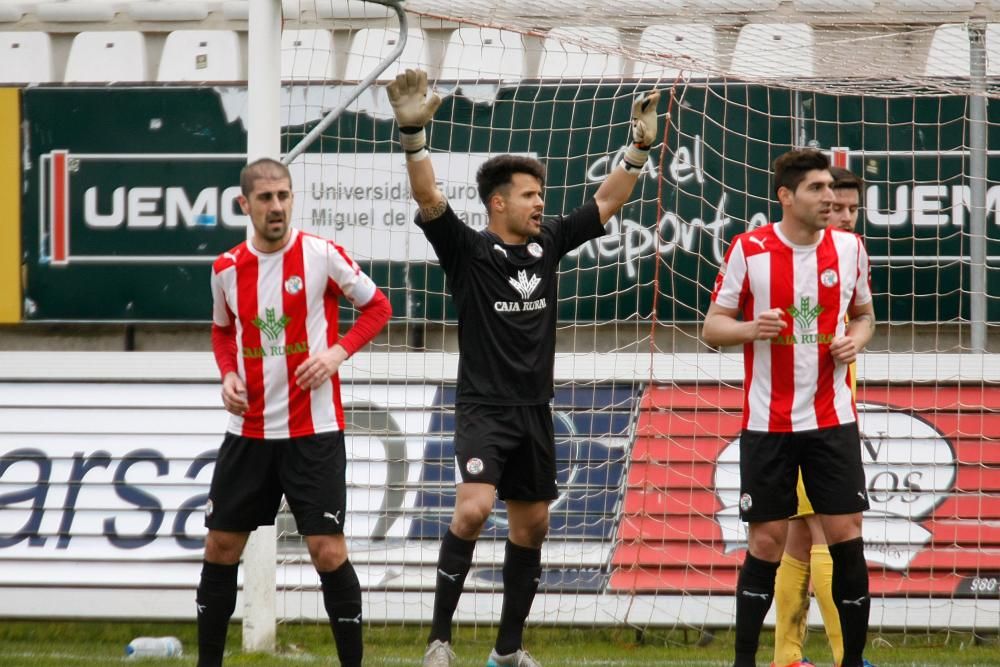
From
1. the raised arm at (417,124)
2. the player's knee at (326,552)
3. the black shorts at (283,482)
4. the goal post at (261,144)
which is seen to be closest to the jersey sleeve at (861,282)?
the raised arm at (417,124)

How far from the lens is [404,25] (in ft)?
18.8

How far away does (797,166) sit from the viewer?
460cm

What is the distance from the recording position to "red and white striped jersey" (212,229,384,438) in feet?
14.3

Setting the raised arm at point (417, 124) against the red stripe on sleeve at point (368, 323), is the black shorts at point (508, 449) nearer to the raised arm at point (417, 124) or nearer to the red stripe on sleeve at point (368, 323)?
the red stripe on sleeve at point (368, 323)

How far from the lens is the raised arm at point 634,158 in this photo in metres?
4.89

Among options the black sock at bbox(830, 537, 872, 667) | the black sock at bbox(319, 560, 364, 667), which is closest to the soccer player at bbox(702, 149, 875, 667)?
the black sock at bbox(830, 537, 872, 667)

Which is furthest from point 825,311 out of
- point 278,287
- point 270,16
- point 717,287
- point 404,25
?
point 270,16

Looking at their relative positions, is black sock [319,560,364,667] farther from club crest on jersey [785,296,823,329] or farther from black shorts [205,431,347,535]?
club crest on jersey [785,296,823,329]

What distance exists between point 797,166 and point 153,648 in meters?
3.62

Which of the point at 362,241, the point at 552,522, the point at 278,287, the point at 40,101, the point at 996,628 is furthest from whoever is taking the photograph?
the point at 40,101

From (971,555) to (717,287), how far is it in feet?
8.68

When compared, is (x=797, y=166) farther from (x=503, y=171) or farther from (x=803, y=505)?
(x=803, y=505)

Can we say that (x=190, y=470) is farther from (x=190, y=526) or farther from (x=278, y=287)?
(x=278, y=287)

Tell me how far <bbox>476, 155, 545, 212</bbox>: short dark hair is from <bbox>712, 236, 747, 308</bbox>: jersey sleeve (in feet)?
2.79
